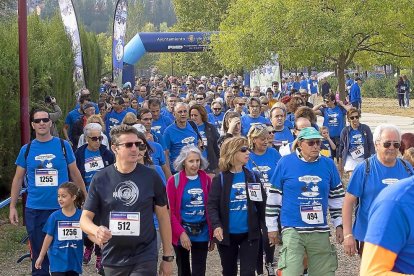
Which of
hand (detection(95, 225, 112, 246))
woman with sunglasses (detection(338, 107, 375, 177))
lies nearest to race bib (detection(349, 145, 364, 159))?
woman with sunglasses (detection(338, 107, 375, 177))

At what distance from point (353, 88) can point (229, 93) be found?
43.8ft

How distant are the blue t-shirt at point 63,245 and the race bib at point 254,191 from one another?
1615mm

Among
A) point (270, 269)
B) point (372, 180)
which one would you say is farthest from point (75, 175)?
point (372, 180)

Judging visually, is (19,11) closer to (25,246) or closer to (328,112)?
(25,246)

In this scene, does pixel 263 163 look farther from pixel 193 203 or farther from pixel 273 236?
pixel 273 236

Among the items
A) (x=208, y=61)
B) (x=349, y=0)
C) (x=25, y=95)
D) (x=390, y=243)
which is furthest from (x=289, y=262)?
(x=208, y=61)

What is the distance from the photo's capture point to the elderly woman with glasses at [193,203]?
22.2 feet

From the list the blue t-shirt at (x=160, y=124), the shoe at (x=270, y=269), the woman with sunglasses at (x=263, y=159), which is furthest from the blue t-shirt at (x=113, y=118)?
the shoe at (x=270, y=269)

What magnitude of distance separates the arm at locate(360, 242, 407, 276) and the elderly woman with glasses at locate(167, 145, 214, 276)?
13.7 ft

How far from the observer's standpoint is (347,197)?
6.03 meters

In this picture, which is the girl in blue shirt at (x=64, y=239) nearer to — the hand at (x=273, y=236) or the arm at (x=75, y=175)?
the arm at (x=75, y=175)

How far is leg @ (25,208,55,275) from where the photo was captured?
738 centimetres

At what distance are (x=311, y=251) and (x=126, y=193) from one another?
1848 millimetres

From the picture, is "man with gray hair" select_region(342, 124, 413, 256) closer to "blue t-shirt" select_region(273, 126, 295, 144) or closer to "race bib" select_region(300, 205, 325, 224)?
"race bib" select_region(300, 205, 325, 224)
